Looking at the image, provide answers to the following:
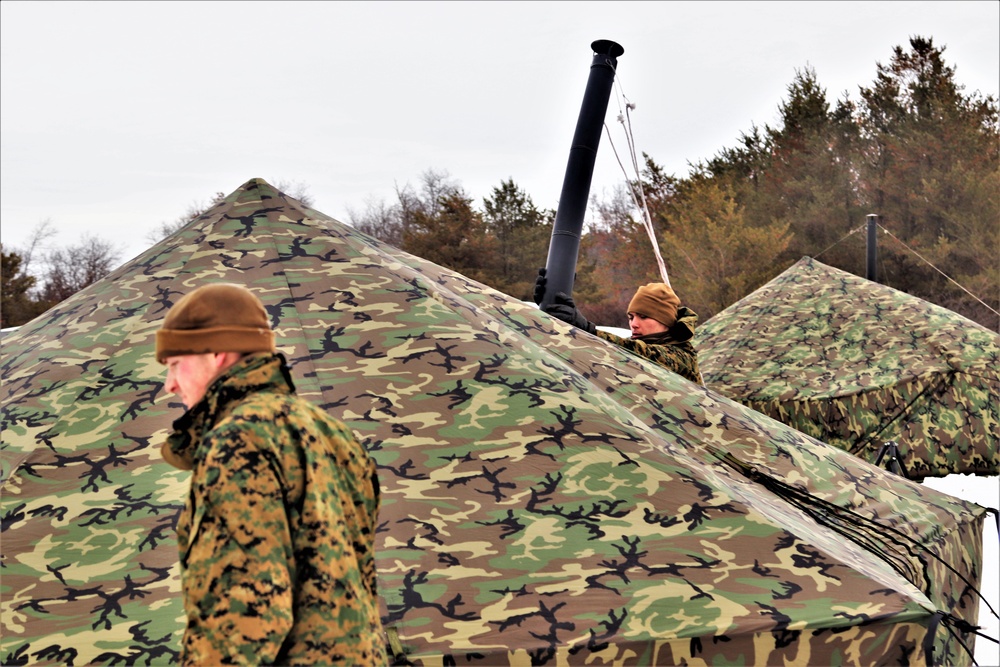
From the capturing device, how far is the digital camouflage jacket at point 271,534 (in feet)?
5.43

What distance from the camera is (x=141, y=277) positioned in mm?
3922

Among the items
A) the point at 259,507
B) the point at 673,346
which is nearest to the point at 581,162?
the point at 673,346

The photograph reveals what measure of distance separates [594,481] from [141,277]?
6.38ft

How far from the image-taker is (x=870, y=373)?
868 centimetres

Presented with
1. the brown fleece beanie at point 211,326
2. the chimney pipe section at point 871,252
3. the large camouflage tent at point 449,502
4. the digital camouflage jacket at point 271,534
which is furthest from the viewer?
the chimney pipe section at point 871,252

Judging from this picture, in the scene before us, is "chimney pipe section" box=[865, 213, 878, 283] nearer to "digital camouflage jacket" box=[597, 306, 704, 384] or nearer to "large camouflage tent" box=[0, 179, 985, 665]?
"digital camouflage jacket" box=[597, 306, 704, 384]

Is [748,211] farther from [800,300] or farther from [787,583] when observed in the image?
[787,583]

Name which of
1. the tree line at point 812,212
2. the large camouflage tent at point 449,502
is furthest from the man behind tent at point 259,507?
the tree line at point 812,212

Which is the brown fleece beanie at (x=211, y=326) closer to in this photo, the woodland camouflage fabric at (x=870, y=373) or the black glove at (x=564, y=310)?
the black glove at (x=564, y=310)

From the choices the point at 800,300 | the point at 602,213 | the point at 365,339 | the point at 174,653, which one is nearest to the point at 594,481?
the point at 365,339

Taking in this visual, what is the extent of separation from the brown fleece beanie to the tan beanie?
3.71 m

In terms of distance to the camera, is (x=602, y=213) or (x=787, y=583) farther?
(x=602, y=213)

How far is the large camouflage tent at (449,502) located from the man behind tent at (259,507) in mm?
1266

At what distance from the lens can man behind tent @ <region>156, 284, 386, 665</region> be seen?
5.44ft
